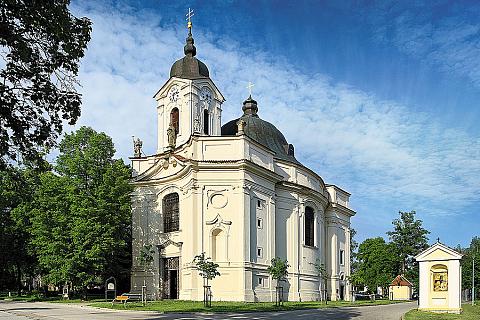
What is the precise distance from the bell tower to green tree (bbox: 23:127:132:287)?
18.3 ft

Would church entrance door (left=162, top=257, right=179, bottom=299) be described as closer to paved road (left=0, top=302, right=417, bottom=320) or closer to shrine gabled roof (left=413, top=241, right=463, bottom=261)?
paved road (left=0, top=302, right=417, bottom=320)

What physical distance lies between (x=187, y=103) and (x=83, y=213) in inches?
519

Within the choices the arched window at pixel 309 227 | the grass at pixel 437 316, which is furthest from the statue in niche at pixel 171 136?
the grass at pixel 437 316

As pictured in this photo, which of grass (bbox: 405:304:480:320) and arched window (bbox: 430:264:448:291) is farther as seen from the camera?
arched window (bbox: 430:264:448:291)

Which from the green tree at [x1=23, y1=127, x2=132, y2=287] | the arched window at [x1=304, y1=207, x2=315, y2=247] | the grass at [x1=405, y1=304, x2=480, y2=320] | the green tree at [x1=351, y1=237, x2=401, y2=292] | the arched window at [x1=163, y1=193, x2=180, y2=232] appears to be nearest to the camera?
the grass at [x1=405, y1=304, x2=480, y2=320]

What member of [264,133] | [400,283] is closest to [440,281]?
[264,133]

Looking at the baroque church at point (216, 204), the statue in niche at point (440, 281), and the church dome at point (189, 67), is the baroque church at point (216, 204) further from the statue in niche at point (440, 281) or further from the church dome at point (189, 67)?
the statue in niche at point (440, 281)

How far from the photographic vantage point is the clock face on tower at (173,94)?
48.3 metres

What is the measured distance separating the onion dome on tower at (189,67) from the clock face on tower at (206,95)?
1.26 m

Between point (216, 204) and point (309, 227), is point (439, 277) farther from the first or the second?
point (309, 227)

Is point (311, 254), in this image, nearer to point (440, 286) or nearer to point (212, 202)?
point (212, 202)

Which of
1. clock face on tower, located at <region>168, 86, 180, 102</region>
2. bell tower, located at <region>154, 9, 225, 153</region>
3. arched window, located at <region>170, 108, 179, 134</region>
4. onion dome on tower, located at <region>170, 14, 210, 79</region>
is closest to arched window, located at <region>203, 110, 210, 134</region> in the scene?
bell tower, located at <region>154, 9, 225, 153</region>

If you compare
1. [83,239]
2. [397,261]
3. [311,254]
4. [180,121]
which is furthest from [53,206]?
[397,261]

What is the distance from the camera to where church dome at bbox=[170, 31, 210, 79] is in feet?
158
